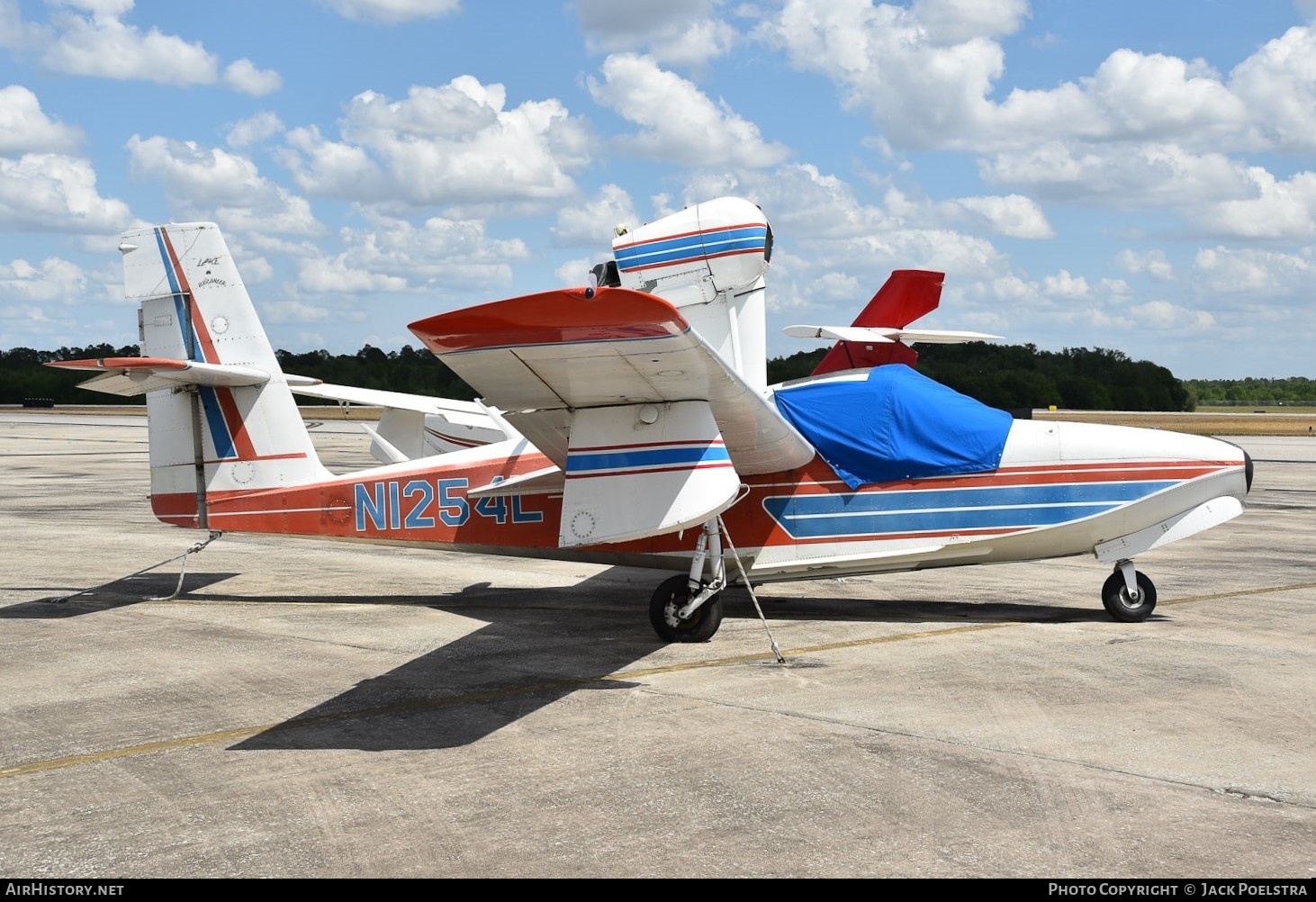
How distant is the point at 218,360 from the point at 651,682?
5.74 metres

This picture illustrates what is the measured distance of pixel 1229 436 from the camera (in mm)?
51281

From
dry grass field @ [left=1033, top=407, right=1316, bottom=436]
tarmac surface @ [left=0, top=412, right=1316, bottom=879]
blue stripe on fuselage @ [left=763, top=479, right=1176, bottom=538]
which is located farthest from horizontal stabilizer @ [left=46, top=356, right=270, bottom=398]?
dry grass field @ [left=1033, top=407, right=1316, bottom=436]

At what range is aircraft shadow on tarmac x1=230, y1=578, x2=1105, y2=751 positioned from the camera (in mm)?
6672

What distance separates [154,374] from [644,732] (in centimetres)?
589

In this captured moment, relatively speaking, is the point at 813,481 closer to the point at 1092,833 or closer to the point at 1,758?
the point at 1092,833

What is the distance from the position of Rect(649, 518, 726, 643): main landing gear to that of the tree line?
2869 cm

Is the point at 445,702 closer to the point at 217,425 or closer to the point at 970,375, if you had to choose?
the point at 217,425

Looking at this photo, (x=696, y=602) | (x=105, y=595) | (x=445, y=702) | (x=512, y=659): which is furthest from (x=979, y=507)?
(x=105, y=595)

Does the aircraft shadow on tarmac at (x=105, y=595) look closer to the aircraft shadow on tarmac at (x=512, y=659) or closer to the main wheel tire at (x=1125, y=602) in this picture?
the aircraft shadow on tarmac at (x=512, y=659)

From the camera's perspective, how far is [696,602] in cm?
923

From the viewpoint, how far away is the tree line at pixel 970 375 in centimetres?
5172

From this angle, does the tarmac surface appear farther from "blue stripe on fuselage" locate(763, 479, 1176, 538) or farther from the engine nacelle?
the engine nacelle

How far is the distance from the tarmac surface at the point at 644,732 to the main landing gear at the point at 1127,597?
0.45 ft
